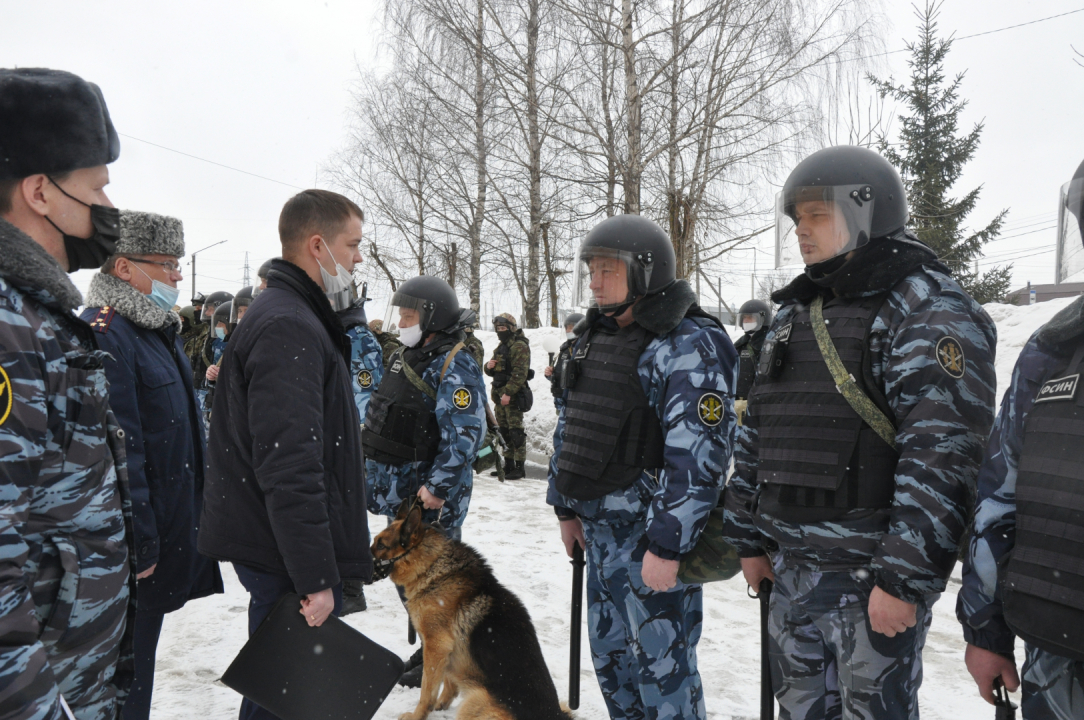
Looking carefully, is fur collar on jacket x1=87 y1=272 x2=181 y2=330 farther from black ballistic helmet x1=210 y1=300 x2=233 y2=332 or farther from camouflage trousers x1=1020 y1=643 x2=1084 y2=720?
black ballistic helmet x1=210 y1=300 x2=233 y2=332

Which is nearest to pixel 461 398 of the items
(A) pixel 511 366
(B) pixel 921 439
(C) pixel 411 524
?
(C) pixel 411 524

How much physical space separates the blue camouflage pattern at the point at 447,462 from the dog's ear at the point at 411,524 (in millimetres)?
157

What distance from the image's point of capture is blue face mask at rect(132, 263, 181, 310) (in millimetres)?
3207

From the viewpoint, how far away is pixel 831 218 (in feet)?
7.75

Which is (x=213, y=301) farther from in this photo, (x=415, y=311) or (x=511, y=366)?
(x=415, y=311)

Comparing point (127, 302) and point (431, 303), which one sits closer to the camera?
point (127, 302)

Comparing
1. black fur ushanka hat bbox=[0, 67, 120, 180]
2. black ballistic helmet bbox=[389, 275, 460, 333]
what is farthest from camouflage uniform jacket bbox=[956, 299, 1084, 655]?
black ballistic helmet bbox=[389, 275, 460, 333]

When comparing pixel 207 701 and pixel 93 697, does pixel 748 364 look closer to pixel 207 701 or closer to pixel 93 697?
pixel 207 701

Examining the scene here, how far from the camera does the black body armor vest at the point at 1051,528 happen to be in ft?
4.90

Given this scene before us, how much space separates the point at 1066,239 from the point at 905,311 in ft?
1.47

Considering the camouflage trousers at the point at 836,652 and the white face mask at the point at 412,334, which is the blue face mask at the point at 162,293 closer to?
the white face mask at the point at 412,334

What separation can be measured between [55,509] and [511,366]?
8.86 m

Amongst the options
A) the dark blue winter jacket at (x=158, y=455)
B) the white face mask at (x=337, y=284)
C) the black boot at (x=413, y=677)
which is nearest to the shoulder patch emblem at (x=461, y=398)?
the white face mask at (x=337, y=284)

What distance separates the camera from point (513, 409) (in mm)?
10242
